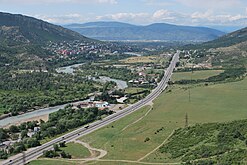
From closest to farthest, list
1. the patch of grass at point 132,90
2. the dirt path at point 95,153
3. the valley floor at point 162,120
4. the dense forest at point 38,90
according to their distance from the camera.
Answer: the valley floor at point 162,120 → the dirt path at point 95,153 → the dense forest at point 38,90 → the patch of grass at point 132,90

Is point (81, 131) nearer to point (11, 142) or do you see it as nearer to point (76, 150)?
point (76, 150)

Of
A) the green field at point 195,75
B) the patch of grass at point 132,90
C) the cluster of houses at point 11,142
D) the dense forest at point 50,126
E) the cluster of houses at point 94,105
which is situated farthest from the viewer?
the green field at point 195,75

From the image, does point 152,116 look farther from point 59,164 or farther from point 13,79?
point 13,79

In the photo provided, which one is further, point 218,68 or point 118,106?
point 218,68

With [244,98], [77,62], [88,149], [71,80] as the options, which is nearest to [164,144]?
[88,149]

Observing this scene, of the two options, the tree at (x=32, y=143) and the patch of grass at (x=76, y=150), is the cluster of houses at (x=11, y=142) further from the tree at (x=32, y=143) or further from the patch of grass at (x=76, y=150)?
the patch of grass at (x=76, y=150)

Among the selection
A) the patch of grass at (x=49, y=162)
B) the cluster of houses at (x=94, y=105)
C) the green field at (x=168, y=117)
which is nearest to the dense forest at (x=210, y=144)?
the green field at (x=168, y=117)

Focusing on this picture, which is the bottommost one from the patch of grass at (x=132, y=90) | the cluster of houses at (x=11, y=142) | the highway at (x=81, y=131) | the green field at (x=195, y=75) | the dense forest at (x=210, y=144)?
the cluster of houses at (x=11, y=142)
